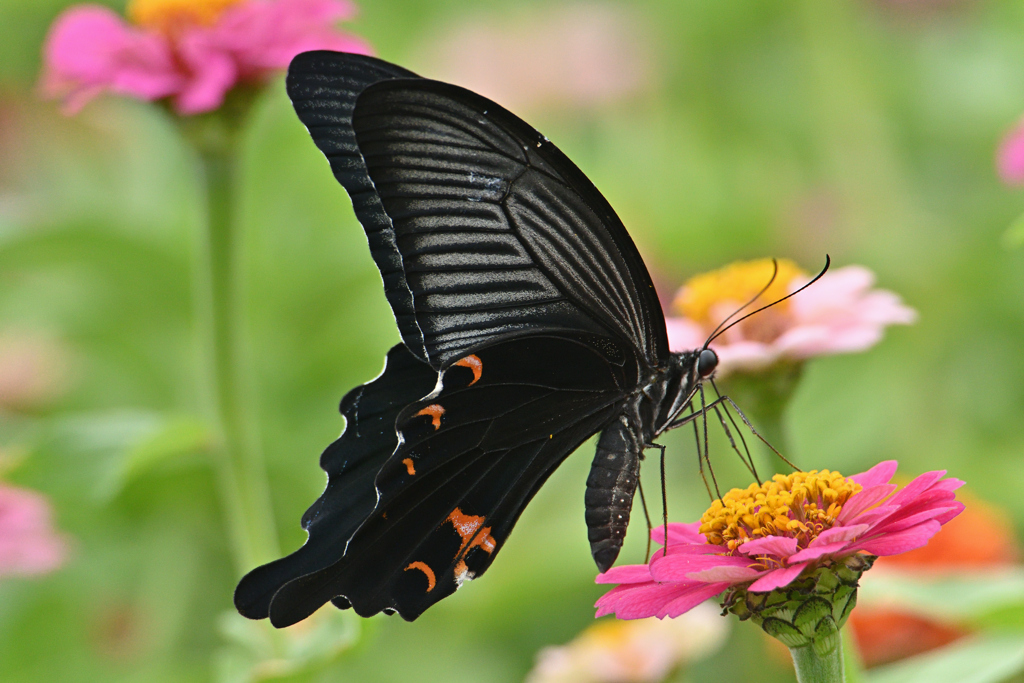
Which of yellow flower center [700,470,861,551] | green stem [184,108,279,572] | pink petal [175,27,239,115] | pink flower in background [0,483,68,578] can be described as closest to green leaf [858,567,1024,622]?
yellow flower center [700,470,861,551]

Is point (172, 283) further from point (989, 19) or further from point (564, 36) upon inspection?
point (989, 19)

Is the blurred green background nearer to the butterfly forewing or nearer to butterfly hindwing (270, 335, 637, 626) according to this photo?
butterfly hindwing (270, 335, 637, 626)

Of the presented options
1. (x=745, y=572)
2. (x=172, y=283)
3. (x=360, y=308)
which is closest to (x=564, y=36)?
(x=360, y=308)

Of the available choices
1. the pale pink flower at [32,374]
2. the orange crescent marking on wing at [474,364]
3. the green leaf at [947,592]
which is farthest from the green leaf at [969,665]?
the pale pink flower at [32,374]

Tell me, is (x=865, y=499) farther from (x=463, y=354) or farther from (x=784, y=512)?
(x=463, y=354)

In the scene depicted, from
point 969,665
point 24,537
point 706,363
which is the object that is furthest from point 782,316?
point 24,537

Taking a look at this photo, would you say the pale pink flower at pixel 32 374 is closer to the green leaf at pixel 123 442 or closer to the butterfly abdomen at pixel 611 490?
the green leaf at pixel 123 442
